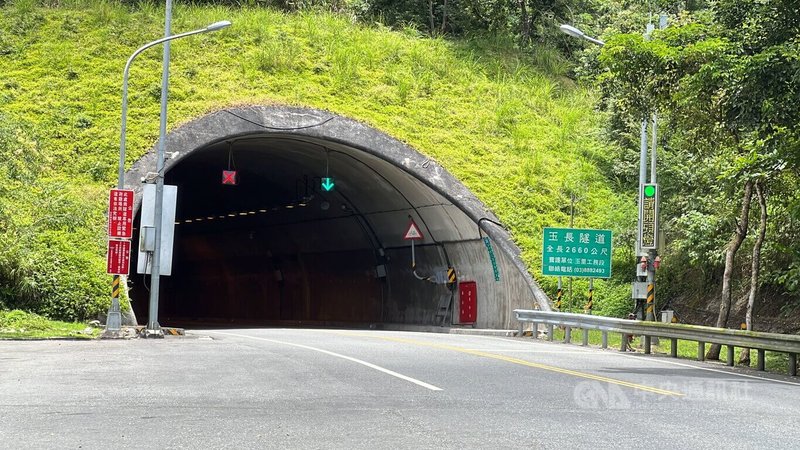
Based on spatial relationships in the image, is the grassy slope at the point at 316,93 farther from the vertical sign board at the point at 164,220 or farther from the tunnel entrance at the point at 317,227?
the vertical sign board at the point at 164,220

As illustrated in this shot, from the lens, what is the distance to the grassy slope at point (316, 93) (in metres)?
30.8

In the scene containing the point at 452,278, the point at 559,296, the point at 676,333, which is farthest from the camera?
the point at 452,278

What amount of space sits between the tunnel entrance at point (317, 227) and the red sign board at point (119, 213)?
11.1 ft

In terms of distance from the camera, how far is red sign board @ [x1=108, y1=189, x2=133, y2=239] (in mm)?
23688

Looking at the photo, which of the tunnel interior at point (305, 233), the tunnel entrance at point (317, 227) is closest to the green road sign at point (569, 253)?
the tunnel entrance at point (317, 227)

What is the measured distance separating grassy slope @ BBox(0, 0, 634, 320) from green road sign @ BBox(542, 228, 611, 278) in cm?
246

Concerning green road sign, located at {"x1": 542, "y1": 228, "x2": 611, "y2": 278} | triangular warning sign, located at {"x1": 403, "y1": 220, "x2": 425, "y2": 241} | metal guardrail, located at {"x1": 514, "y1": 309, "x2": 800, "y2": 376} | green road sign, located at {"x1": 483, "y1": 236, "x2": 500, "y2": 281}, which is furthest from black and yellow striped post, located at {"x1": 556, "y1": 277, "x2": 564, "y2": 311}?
triangular warning sign, located at {"x1": 403, "y1": 220, "x2": 425, "y2": 241}

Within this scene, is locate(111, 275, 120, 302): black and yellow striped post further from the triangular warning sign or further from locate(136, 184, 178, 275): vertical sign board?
the triangular warning sign

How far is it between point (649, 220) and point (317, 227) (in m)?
16.9

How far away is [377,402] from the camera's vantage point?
983 cm

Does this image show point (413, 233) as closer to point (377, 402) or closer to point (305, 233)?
point (305, 233)

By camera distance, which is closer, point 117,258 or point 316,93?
point 117,258

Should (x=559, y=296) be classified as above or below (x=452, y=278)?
below

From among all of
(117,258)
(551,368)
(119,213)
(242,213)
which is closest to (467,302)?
(119,213)
